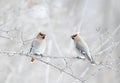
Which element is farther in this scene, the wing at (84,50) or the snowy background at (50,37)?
the snowy background at (50,37)

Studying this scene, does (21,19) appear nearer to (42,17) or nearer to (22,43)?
(42,17)

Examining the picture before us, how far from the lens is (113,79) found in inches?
595

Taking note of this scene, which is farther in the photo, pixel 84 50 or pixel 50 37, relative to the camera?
pixel 50 37

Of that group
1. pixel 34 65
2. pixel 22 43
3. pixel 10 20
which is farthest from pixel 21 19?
pixel 22 43

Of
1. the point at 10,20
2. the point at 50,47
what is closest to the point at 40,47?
the point at 10,20

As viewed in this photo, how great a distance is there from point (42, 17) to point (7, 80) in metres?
1.84

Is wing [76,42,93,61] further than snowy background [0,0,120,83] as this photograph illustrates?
No

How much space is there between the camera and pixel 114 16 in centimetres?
1767

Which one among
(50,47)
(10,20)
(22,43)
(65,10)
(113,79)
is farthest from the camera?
(65,10)

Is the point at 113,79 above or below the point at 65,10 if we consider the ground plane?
below

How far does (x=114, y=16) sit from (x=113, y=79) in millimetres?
2806

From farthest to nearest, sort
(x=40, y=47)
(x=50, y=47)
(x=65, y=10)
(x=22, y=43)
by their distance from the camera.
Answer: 1. (x=65, y=10)
2. (x=50, y=47)
3. (x=40, y=47)
4. (x=22, y=43)

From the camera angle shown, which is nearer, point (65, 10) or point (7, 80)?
point (7, 80)

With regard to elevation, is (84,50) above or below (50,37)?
below
